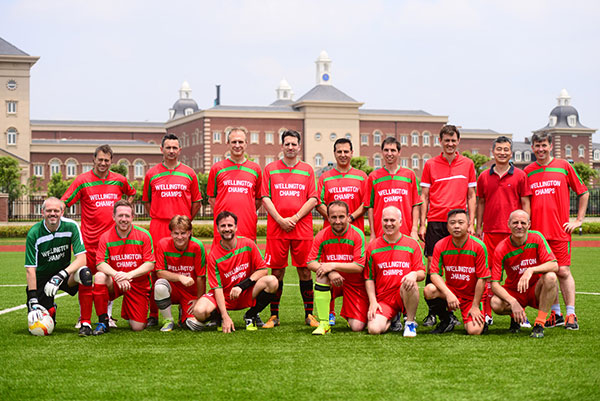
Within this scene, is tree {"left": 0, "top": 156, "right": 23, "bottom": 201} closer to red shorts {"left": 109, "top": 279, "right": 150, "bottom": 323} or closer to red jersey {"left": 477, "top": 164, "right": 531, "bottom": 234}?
red shorts {"left": 109, "top": 279, "right": 150, "bottom": 323}

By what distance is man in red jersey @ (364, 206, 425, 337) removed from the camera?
295 inches

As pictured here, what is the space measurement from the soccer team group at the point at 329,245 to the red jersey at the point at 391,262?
14mm

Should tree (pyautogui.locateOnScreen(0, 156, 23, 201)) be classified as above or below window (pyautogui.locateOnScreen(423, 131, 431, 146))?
below

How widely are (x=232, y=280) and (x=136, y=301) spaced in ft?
3.46

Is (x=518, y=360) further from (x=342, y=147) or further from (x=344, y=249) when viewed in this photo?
(x=342, y=147)

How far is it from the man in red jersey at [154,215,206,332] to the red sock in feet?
2.20

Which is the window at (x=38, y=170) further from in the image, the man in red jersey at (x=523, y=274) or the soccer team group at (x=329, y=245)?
the man in red jersey at (x=523, y=274)

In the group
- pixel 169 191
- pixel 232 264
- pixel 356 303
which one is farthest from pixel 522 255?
pixel 169 191

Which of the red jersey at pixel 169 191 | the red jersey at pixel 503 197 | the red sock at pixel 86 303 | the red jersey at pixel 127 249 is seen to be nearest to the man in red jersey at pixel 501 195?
the red jersey at pixel 503 197

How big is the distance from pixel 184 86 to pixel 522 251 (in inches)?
4021

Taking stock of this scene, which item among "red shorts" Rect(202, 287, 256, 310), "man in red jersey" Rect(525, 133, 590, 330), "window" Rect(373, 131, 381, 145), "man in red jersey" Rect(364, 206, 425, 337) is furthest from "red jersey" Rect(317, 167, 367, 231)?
"window" Rect(373, 131, 381, 145)

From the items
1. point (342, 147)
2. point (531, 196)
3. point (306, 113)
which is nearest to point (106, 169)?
point (342, 147)

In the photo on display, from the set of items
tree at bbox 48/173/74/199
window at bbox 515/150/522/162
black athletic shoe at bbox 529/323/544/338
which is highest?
window at bbox 515/150/522/162

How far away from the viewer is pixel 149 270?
794 centimetres
